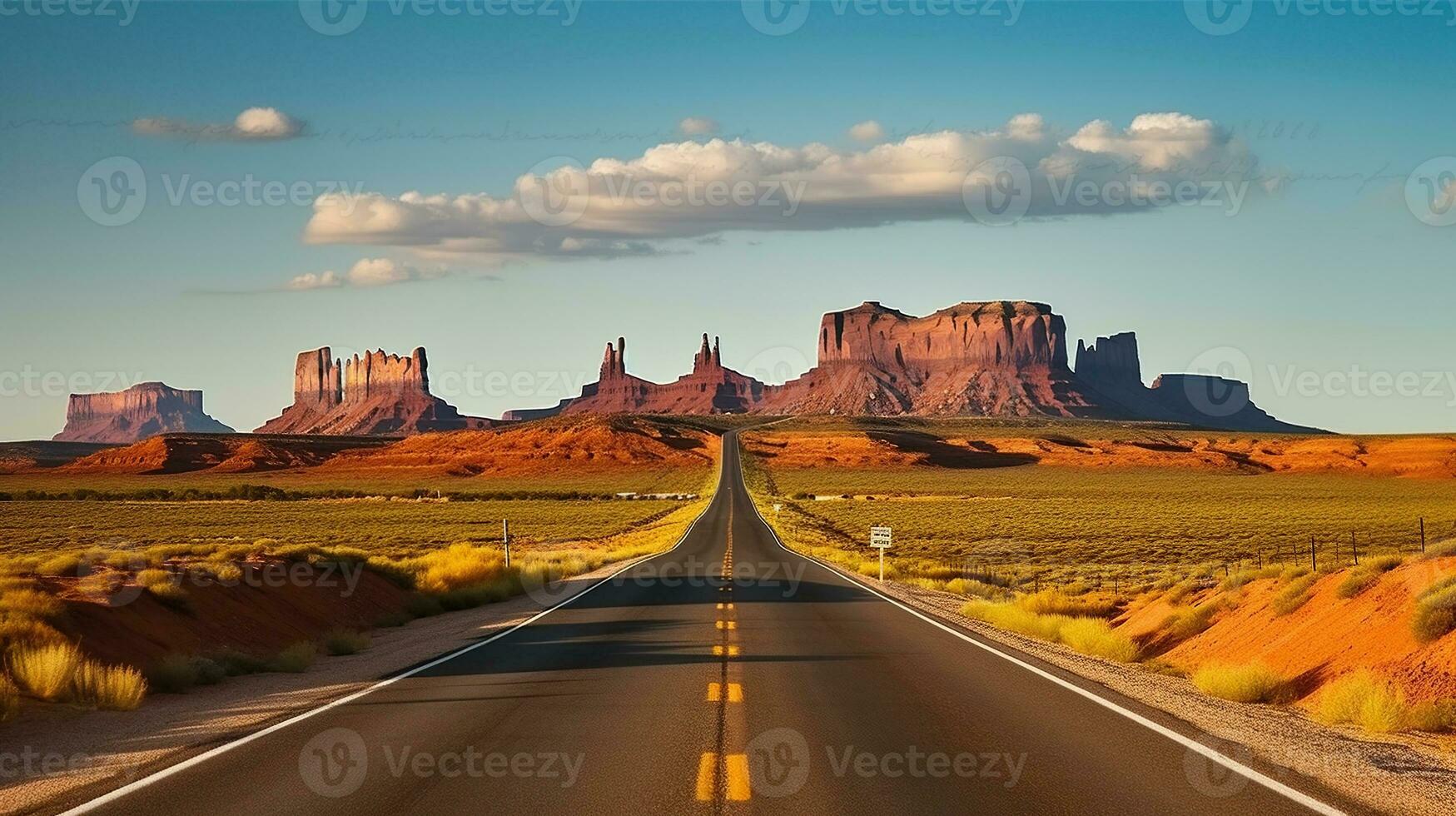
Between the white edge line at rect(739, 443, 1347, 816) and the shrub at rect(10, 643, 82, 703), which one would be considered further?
the shrub at rect(10, 643, 82, 703)

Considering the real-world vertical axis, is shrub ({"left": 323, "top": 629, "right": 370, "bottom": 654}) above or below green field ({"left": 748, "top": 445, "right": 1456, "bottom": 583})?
above

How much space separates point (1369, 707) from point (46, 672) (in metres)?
12.6

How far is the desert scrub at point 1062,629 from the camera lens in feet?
57.1

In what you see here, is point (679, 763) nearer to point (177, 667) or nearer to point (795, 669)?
point (795, 669)

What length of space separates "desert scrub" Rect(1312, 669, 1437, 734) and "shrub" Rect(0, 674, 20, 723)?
39.8 ft

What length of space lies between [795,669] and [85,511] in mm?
81019

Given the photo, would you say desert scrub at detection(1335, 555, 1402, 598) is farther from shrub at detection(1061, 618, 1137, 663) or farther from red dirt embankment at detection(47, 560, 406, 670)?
red dirt embankment at detection(47, 560, 406, 670)

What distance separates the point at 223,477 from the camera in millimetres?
140750

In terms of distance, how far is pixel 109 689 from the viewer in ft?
40.7

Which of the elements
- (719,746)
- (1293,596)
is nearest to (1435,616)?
(1293,596)

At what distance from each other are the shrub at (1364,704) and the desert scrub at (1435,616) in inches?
41.0

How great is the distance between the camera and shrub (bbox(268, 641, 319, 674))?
15.5m

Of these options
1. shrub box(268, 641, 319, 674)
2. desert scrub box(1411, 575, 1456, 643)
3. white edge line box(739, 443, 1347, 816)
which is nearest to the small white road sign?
white edge line box(739, 443, 1347, 816)

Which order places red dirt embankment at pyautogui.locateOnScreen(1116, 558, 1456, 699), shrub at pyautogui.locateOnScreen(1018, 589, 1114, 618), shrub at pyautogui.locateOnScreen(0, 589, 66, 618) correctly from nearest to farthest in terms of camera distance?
red dirt embankment at pyautogui.locateOnScreen(1116, 558, 1456, 699) < shrub at pyautogui.locateOnScreen(0, 589, 66, 618) < shrub at pyautogui.locateOnScreen(1018, 589, 1114, 618)
